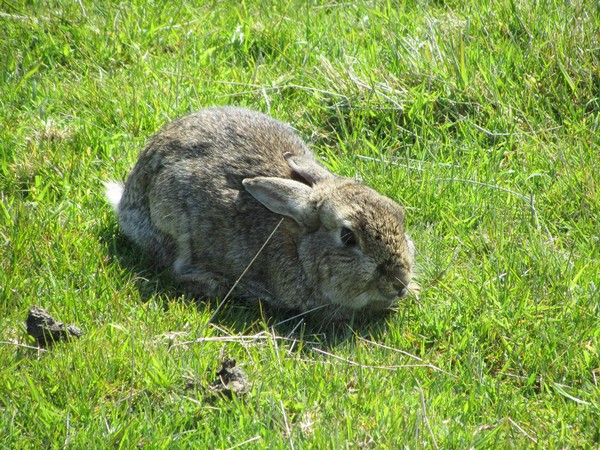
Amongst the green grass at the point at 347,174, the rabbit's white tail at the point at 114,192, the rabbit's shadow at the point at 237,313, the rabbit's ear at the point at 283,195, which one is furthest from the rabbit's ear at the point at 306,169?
the rabbit's white tail at the point at 114,192

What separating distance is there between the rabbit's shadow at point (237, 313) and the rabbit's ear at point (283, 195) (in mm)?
626

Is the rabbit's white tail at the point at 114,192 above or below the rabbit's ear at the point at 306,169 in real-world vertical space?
below

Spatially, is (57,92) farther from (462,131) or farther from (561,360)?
(561,360)

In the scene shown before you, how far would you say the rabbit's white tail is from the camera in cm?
649

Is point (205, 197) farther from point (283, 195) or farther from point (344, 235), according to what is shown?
point (344, 235)

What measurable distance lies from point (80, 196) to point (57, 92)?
1294mm

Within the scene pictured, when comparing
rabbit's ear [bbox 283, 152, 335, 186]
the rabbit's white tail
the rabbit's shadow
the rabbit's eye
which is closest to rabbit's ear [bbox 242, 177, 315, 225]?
rabbit's ear [bbox 283, 152, 335, 186]

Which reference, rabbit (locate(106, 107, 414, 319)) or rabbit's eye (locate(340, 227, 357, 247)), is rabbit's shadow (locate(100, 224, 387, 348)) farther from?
rabbit's eye (locate(340, 227, 357, 247))

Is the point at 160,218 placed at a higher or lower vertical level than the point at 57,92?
lower

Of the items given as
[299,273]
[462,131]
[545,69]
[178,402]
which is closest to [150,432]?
[178,402]

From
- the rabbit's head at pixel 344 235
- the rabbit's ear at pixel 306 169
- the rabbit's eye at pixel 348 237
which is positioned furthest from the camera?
the rabbit's ear at pixel 306 169

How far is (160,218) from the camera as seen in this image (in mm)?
6277

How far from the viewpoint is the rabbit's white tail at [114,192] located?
6.49 meters

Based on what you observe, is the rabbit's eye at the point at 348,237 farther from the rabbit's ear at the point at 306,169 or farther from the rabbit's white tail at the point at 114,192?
the rabbit's white tail at the point at 114,192
